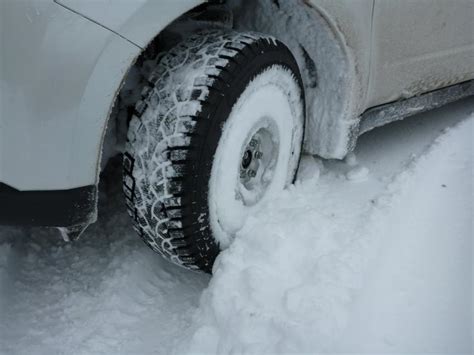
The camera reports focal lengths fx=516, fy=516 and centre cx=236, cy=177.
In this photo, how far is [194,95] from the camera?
65.9 inches

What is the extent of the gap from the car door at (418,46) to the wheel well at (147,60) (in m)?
0.66

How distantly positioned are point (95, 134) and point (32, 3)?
0.37 m

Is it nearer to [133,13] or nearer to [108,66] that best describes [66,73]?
[108,66]

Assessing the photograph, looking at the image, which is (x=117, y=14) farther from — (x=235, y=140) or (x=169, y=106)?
(x=235, y=140)

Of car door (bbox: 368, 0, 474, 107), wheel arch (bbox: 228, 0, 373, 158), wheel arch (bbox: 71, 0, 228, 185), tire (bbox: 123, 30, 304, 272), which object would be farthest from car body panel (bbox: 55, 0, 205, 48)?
car door (bbox: 368, 0, 474, 107)

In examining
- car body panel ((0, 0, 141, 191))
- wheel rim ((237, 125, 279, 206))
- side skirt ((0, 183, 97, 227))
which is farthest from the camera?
wheel rim ((237, 125, 279, 206))

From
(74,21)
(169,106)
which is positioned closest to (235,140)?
(169,106)

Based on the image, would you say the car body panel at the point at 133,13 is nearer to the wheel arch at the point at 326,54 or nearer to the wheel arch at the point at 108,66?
the wheel arch at the point at 108,66

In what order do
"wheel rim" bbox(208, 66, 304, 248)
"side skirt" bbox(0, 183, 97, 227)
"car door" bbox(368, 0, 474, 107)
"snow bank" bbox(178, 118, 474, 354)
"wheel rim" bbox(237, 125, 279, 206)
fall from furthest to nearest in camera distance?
1. "car door" bbox(368, 0, 474, 107)
2. "wheel rim" bbox(237, 125, 279, 206)
3. "wheel rim" bbox(208, 66, 304, 248)
4. "snow bank" bbox(178, 118, 474, 354)
5. "side skirt" bbox(0, 183, 97, 227)

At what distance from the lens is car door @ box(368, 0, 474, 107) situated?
2.22 m

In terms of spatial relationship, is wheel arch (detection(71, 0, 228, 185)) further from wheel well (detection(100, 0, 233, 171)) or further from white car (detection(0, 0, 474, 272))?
wheel well (detection(100, 0, 233, 171))

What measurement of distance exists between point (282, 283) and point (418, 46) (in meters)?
1.37

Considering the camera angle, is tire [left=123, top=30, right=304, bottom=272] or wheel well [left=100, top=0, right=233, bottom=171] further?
wheel well [left=100, top=0, right=233, bottom=171]

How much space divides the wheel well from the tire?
12 cm
